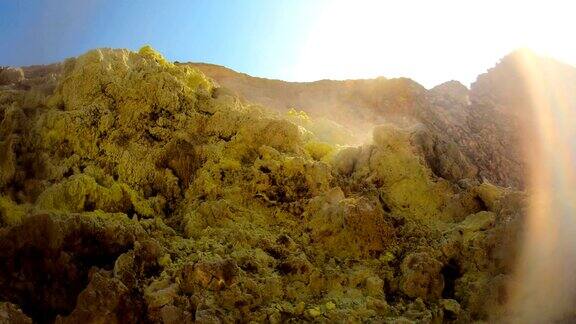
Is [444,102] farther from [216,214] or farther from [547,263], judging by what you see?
[216,214]

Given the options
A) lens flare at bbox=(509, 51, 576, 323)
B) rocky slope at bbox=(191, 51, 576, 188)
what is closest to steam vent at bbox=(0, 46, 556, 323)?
lens flare at bbox=(509, 51, 576, 323)

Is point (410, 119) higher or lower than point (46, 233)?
higher

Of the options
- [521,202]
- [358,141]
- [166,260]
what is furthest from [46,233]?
[358,141]

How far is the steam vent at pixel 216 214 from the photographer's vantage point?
5.60 m

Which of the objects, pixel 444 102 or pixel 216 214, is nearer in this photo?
pixel 216 214

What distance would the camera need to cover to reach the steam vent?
560 centimetres

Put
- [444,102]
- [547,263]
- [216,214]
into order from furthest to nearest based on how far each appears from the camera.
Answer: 1. [444,102]
2. [216,214]
3. [547,263]

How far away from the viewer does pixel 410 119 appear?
18906 millimetres

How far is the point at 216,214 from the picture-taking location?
683cm

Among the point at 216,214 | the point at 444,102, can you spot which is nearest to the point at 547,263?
the point at 216,214

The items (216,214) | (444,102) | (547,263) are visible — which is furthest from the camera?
(444,102)

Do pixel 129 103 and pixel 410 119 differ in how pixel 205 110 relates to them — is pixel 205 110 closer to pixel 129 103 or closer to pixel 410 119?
pixel 129 103

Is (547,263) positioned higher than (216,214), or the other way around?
(216,214)

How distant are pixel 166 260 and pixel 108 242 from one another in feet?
2.27
